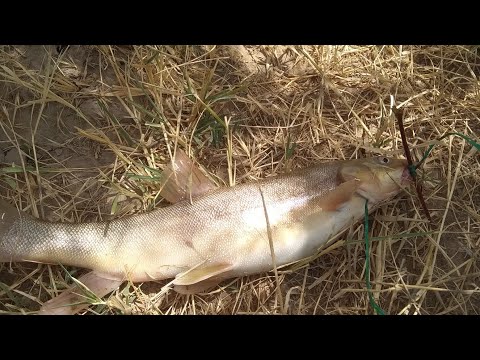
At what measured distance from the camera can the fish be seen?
2.86 metres

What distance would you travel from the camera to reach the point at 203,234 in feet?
9.43

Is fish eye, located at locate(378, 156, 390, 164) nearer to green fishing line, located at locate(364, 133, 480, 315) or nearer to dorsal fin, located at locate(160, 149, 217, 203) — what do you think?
green fishing line, located at locate(364, 133, 480, 315)

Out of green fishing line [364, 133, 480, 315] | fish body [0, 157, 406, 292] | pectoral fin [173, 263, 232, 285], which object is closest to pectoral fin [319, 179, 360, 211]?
fish body [0, 157, 406, 292]

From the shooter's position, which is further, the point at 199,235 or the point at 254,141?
the point at 254,141

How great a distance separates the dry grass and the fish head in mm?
146

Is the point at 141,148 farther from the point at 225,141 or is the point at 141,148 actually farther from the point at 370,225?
the point at 370,225

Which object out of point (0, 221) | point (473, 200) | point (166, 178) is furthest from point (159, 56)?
point (473, 200)

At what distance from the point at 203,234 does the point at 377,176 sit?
103 cm

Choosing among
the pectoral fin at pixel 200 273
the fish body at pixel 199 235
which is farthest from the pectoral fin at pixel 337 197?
the pectoral fin at pixel 200 273

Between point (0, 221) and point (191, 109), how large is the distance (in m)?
1.28

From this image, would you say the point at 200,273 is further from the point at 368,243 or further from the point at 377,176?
the point at 377,176

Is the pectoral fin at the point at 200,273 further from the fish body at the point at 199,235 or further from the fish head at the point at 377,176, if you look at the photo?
the fish head at the point at 377,176

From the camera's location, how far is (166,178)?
3.03 metres

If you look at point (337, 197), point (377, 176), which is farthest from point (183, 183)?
point (377, 176)
